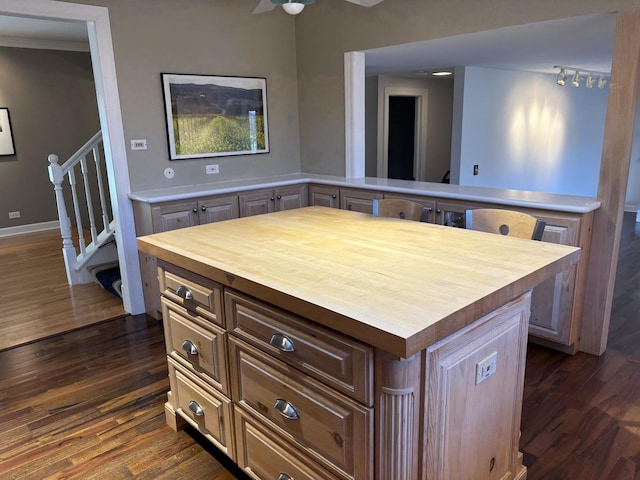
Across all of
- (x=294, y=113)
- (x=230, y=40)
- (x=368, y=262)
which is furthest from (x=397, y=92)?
(x=368, y=262)

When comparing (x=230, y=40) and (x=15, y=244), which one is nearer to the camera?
(x=230, y=40)

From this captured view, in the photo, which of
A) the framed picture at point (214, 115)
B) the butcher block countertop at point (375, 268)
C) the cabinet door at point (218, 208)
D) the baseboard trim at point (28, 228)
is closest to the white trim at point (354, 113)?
the framed picture at point (214, 115)

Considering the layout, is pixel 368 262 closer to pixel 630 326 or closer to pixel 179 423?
pixel 179 423

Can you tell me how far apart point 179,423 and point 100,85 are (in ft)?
7.93

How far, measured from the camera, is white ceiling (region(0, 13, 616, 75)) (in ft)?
10.0

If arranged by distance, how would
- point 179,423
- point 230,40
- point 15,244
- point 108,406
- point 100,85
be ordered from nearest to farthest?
point 179,423
point 108,406
point 100,85
point 230,40
point 15,244

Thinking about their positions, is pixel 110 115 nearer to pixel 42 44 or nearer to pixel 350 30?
pixel 350 30

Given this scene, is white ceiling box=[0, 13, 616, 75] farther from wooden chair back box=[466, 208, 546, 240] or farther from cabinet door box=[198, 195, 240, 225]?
cabinet door box=[198, 195, 240, 225]

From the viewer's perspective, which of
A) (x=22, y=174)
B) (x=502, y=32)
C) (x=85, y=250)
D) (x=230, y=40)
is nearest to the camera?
(x=502, y=32)

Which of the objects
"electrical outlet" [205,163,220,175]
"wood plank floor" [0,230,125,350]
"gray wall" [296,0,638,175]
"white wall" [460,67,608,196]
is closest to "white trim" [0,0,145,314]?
"wood plank floor" [0,230,125,350]

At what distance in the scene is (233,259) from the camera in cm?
167

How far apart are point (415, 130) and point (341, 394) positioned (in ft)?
19.3

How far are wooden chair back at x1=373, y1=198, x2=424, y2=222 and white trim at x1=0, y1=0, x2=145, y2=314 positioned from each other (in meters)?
1.99

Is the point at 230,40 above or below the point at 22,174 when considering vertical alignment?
above
